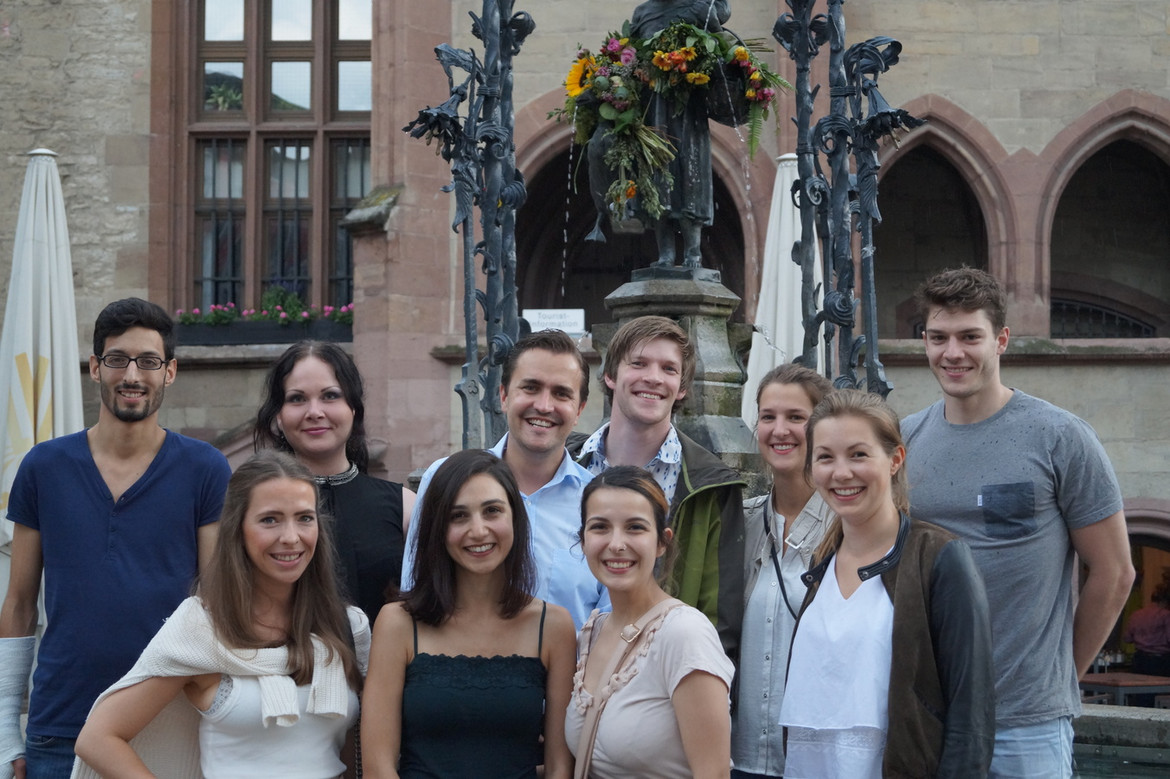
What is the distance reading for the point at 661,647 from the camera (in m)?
2.84

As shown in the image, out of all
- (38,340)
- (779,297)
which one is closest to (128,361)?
(38,340)

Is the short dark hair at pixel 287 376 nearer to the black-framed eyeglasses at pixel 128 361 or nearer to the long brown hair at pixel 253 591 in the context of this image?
the black-framed eyeglasses at pixel 128 361

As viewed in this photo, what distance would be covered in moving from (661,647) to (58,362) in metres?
6.39

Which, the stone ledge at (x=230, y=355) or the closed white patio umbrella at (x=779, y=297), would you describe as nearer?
the closed white patio umbrella at (x=779, y=297)

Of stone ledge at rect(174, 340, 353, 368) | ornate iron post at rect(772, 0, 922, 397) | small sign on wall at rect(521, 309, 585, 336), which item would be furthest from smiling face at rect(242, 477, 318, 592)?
stone ledge at rect(174, 340, 353, 368)

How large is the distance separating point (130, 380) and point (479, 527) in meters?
1.00

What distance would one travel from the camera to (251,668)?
2838 millimetres

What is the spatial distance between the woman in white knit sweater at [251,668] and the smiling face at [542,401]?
562 millimetres

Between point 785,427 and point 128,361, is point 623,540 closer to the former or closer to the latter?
point 785,427

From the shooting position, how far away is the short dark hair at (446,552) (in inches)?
117

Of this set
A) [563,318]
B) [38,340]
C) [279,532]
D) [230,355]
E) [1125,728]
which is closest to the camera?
[279,532]

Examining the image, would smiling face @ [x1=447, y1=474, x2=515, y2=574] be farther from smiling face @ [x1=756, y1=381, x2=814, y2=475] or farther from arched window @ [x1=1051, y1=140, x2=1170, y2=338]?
arched window @ [x1=1051, y1=140, x2=1170, y2=338]

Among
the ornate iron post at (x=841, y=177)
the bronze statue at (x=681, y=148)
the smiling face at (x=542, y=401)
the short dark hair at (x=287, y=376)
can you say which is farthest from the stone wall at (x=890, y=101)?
the smiling face at (x=542, y=401)

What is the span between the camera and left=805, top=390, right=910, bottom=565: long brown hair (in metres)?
2.91
